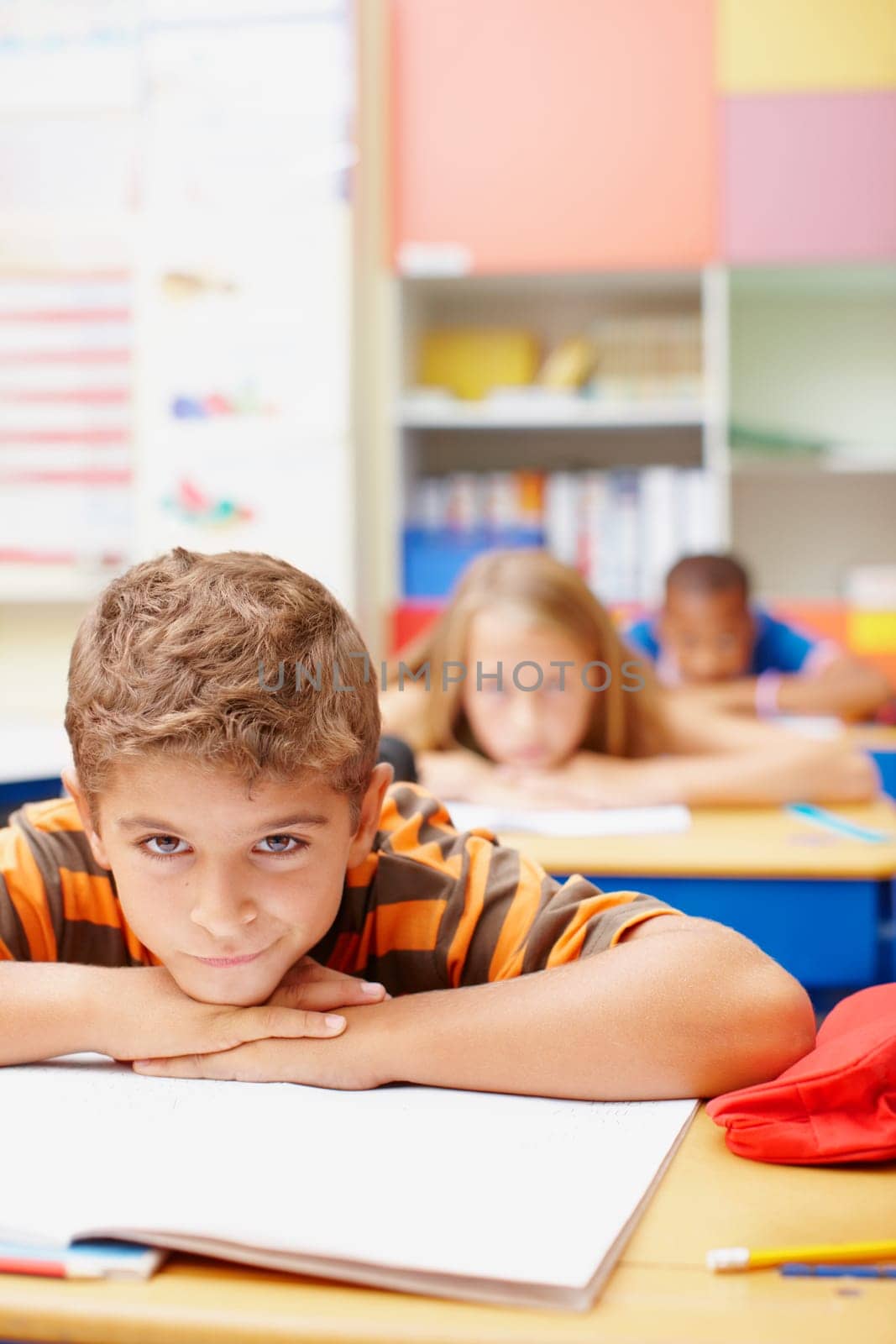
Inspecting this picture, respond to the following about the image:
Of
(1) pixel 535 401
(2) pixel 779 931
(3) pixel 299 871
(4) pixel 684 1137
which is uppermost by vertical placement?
(1) pixel 535 401

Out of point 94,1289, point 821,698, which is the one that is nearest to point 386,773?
point 94,1289

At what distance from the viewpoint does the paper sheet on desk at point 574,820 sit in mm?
1840

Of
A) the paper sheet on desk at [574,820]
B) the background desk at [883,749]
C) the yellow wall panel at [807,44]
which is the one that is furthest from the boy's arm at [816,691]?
the yellow wall panel at [807,44]

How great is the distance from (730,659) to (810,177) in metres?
1.53

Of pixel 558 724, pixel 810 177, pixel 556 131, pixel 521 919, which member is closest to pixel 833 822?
pixel 558 724

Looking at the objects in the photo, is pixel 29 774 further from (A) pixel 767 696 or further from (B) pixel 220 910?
(A) pixel 767 696

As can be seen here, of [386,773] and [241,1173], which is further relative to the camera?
[386,773]

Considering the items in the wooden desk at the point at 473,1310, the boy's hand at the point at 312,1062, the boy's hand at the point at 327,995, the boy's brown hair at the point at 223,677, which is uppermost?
the boy's brown hair at the point at 223,677

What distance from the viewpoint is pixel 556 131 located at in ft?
13.2

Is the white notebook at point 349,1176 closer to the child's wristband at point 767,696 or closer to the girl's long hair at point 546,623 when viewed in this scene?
Result: the girl's long hair at point 546,623

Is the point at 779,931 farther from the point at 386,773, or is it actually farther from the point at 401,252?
the point at 401,252

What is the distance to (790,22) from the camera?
3869mm

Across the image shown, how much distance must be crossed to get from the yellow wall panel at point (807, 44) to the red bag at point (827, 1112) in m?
3.68

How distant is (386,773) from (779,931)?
83cm
